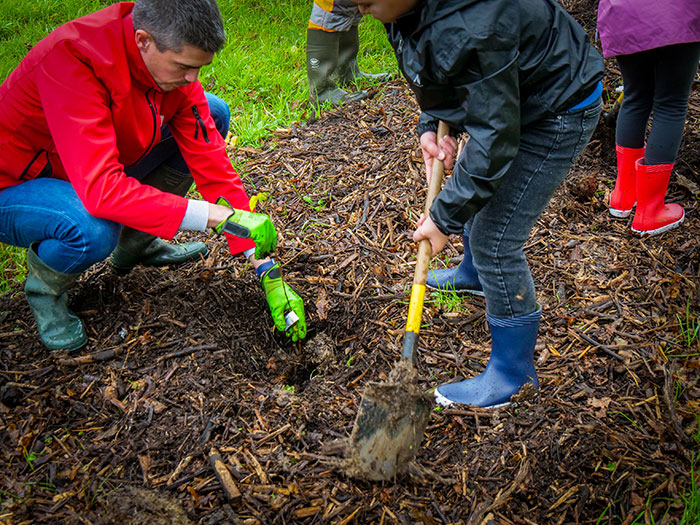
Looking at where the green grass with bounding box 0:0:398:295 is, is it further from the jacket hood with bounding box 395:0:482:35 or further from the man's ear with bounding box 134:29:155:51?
the jacket hood with bounding box 395:0:482:35

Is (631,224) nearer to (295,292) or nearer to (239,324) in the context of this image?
(295,292)

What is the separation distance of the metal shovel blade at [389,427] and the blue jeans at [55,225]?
1.29m

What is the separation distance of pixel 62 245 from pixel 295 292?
1031 mm

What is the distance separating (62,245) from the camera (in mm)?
2115

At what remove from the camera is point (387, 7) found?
145 cm

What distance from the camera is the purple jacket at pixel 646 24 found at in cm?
227

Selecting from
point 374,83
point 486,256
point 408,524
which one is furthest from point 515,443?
point 374,83

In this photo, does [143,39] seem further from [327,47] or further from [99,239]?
[327,47]

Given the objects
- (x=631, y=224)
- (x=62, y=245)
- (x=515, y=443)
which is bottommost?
(x=631, y=224)

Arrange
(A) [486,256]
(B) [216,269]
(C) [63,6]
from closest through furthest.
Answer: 1. (A) [486,256]
2. (B) [216,269]
3. (C) [63,6]

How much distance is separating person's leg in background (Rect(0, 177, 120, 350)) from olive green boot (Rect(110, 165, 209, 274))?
405mm

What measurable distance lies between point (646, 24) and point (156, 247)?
2.61 meters

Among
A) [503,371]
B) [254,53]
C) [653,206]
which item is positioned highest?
[254,53]

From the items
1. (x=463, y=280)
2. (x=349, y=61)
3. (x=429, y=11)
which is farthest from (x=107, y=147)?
(x=349, y=61)
